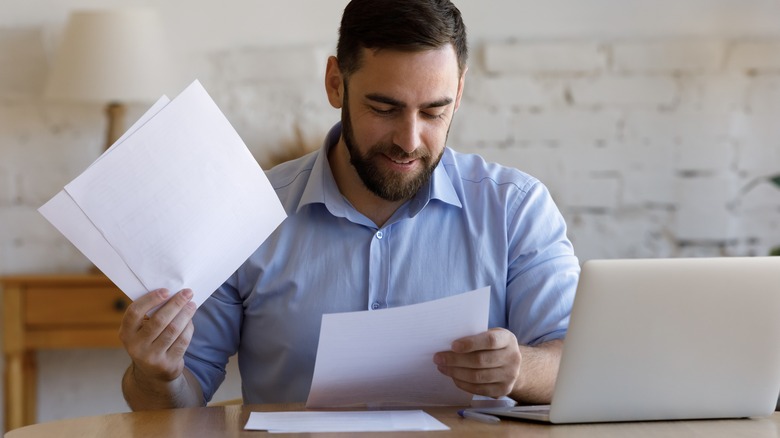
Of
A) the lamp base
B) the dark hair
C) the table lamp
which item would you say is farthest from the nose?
the lamp base

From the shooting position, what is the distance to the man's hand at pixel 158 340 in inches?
48.2

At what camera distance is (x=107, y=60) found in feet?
8.40

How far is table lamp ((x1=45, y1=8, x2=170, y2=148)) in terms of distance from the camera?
256 cm

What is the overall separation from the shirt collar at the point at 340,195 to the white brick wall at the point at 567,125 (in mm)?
1159

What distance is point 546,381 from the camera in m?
1.37

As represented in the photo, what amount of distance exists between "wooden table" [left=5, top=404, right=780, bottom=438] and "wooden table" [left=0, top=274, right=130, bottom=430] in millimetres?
1367

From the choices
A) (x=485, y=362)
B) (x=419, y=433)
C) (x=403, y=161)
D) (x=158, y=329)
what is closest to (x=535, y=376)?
(x=485, y=362)

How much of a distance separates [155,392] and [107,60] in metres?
1.40

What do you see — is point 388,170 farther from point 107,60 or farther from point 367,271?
point 107,60


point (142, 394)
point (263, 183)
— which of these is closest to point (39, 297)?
point (142, 394)

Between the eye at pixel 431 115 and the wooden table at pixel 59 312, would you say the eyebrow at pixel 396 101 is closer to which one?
the eye at pixel 431 115

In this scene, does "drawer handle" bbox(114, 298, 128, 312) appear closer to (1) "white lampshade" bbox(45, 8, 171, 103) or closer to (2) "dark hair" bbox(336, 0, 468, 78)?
(1) "white lampshade" bbox(45, 8, 171, 103)

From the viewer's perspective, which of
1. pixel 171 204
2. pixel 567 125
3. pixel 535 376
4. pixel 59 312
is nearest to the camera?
pixel 171 204

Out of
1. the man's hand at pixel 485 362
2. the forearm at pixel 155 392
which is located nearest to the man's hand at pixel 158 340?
the forearm at pixel 155 392
